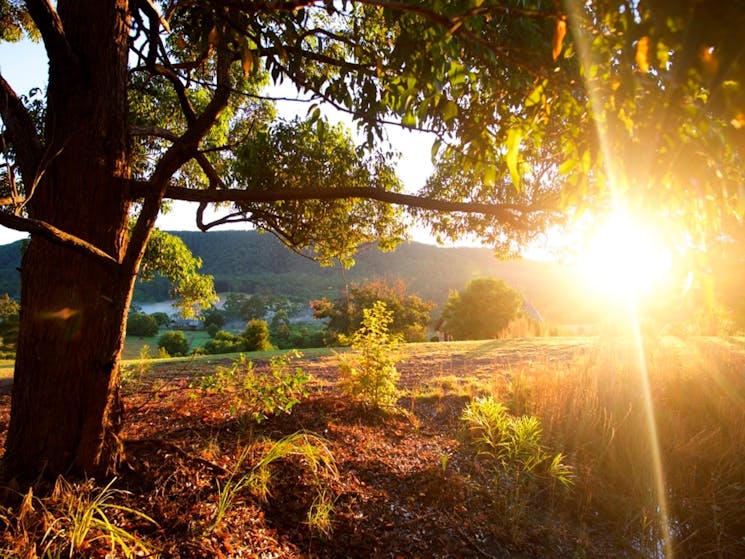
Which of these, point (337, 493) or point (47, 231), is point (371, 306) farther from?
point (47, 231)

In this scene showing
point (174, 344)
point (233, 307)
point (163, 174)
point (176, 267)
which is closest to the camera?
point (163, 174)

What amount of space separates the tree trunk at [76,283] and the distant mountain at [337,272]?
5604 cm

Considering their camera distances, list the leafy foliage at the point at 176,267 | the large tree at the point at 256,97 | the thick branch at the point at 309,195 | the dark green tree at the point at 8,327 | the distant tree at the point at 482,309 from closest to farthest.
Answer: the large tree at the point at 256,97
the thick branch at the point at 309,195
the leafy foliage at the point at 176,267
the dark green tree at the point at 8,327
the distant tree at the point at 482,309

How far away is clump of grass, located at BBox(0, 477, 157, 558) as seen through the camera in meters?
1.85

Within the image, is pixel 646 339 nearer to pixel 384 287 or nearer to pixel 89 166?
pixel 89 166

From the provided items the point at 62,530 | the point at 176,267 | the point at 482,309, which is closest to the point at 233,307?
the point at 482,309

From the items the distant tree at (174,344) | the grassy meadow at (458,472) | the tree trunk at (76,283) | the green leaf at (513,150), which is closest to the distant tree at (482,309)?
the distant tree at (174,344)

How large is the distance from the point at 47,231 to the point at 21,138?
0.93 metres

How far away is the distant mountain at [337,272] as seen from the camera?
211ft

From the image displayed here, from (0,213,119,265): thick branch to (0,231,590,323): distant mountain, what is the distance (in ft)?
185

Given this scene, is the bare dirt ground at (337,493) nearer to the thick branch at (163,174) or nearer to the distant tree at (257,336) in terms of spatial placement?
the thick branch at (163,174)

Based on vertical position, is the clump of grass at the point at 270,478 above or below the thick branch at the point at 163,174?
below

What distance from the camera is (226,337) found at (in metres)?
25.2

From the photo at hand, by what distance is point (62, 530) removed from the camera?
192 cm
